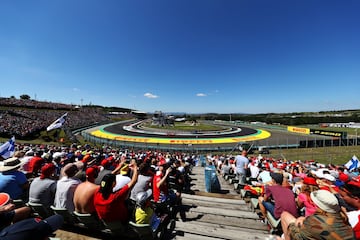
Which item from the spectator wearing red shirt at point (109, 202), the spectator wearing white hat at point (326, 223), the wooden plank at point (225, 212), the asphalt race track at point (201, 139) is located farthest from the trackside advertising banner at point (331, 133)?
the spectator wearing red shirt at point (109, 202)

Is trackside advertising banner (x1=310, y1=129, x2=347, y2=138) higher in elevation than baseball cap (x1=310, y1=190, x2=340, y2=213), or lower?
lower

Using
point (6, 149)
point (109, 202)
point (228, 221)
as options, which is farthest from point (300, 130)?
point (6, 149)

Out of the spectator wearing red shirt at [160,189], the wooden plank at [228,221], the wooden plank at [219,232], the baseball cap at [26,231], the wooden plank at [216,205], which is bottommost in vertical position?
the wooden plank at [216,205]

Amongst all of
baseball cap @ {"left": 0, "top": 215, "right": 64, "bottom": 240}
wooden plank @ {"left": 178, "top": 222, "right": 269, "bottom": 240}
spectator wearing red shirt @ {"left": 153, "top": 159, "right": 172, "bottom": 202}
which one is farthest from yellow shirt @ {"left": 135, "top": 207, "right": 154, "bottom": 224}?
baseball cap @ {"left": 0, "top": 215, "right": 64, "bottom": 240}

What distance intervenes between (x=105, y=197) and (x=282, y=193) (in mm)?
3716

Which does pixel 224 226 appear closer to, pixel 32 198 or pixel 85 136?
→ pixel 32 198

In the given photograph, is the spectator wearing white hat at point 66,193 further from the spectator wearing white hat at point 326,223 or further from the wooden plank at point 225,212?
the spectator wearing white hat at point 326,223

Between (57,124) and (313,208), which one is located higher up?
(57,124)

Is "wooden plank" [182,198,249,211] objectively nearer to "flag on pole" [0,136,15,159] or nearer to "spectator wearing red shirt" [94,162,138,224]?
"spectator wearing red shirt" [94,162,138,224]

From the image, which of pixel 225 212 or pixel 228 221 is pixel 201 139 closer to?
pixel 225 212

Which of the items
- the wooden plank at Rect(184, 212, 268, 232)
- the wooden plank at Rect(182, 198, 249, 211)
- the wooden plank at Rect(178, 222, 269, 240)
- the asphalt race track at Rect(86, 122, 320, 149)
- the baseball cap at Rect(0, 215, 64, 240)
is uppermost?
the baseball cap at Rect(0, 215, 64, 240)

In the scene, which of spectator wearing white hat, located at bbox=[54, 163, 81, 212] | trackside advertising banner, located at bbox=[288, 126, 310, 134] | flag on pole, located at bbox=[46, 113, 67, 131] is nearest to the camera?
spectator wearing white hat, located at bbox=[54, 163, 81, 212]

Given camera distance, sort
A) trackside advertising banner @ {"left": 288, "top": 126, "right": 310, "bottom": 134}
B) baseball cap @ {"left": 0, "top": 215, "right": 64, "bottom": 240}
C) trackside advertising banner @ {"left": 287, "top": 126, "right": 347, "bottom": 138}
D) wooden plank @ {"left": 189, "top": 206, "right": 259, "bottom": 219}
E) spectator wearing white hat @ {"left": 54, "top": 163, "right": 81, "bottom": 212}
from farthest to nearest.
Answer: trackside advertising banner @ {"left": 288, "top": 126, "right": 310, "bottom": 134} < trackside advertising banner @ {"left": 287, "top": 126, "right": 347, "bottom": 138} < wooden plank @ {"left": 189, "top": 206, "right": 259, "bottom": 219} < spectator wearing white hat @ {"left": 54, "top": 163, "right": 81, "bottom": 212} < baseball cap @ {"left": 0, "top": 215, "right": 64, "bottom": 240}

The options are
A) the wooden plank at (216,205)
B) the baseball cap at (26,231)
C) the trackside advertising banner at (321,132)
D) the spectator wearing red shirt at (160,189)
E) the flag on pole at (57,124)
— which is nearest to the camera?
the baseball cap at (26,231)
